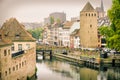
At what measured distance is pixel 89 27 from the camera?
33531 mm

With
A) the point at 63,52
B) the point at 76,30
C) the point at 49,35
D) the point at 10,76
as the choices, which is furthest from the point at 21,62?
the point at 49,35

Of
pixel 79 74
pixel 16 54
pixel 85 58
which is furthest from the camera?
pixel 85 58

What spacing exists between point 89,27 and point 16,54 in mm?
19195

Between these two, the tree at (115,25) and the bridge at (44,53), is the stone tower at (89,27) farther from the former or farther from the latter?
the tree at (115,25)

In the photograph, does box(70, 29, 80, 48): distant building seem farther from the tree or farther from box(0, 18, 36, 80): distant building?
box(0, 18, 36, 80): distant building

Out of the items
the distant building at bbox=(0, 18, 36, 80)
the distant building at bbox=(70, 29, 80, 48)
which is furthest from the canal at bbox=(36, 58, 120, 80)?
the distant building at bbox=(70, 29, 80, 48)

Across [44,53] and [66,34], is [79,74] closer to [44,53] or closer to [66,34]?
[44,53]

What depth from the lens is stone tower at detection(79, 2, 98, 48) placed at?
33.5 meters

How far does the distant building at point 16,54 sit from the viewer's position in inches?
512

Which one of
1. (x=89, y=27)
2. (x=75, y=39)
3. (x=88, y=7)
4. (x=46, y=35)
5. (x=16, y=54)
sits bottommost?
(x=16, y=54)

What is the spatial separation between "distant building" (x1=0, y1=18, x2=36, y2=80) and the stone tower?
Result: 15373 millimetres

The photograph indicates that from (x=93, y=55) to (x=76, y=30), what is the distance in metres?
11.8

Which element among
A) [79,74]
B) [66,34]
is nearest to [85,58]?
[79,74]

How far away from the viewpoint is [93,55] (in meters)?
26.6
